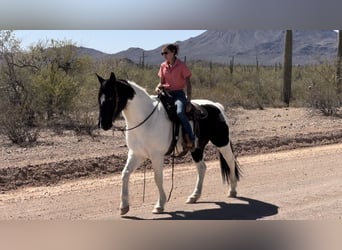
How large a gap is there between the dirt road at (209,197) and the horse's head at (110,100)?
3.54 ft

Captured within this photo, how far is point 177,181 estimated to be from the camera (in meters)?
8.29

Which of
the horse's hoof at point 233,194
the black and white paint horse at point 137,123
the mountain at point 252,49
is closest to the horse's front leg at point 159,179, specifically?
the black and white paint horse at point 137,123

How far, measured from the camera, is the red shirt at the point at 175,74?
6.41 meters

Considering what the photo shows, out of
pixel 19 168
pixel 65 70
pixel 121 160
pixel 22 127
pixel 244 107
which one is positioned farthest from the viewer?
pixel 244 107

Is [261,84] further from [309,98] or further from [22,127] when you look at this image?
[22,127]

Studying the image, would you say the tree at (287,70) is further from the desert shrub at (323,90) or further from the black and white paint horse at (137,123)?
the black and white paint horse at (137,123)

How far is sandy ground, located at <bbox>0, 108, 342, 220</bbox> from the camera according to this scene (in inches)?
248

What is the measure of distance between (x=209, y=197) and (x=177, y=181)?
3.62ft

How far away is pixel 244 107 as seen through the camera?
65.2 feet

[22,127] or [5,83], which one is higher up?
[5,83]

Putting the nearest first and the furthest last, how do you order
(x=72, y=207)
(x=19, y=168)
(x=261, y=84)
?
(x=72, y=207) < (x=19, y=168) < (x=261, y=84)

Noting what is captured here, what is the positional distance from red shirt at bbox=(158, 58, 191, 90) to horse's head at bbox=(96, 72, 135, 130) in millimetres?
671
